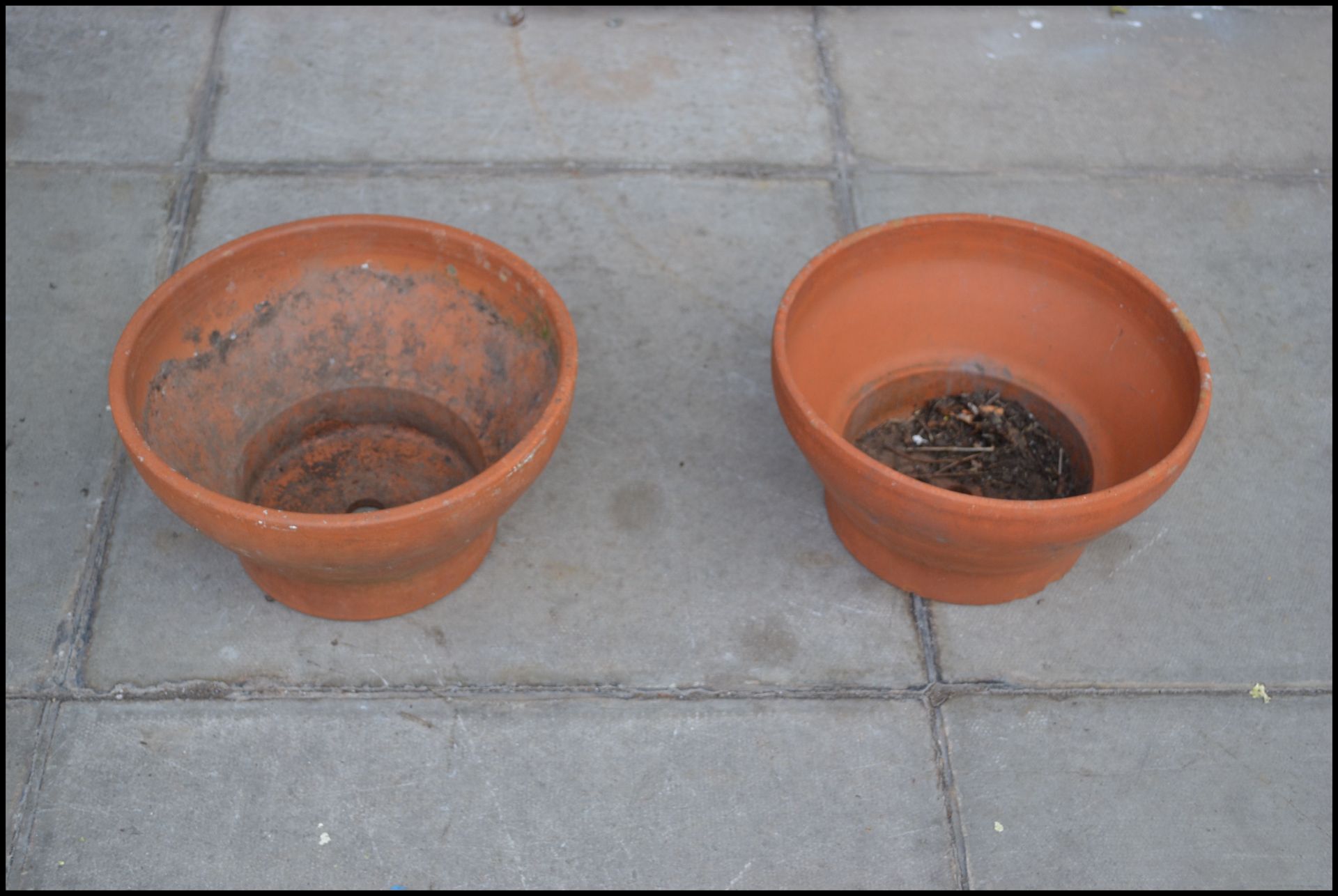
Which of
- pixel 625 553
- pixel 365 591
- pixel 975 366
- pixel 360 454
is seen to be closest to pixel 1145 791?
pixel 975 366

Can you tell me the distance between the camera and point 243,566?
8.45ft

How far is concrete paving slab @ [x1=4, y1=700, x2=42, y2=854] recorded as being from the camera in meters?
2.25

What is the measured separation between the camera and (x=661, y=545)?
106 inches

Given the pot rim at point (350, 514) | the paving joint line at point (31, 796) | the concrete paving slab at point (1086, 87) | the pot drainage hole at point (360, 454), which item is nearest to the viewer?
the pot rim at point (350, 514)

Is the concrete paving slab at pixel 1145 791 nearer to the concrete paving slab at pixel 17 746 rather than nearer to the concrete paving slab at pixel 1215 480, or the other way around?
the concrete paving slab at pixel 1215 480

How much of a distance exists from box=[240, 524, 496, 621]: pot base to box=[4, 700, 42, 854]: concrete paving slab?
1.61 ft

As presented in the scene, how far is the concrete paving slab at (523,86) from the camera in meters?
3.60

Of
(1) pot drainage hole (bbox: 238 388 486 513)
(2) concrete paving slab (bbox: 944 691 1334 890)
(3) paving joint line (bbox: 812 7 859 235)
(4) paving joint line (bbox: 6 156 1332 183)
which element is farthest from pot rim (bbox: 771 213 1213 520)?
(4) paving joint line (bbox: 6 156 1332 183)

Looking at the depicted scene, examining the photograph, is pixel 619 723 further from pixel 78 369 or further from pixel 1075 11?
pixel 1075 11

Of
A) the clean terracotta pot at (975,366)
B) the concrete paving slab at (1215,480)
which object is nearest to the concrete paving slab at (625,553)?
the clean terracotta pot at (975,366)

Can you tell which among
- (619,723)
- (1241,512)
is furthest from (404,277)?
(1241,512)

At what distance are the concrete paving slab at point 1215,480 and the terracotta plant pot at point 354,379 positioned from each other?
3.51ft

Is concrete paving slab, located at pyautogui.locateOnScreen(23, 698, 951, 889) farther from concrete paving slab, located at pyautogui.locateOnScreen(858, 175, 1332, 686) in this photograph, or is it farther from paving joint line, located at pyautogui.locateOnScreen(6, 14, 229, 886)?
concrete paving slab, located at pyautogui.locateOnScreen(858, 175, 1332, 686)

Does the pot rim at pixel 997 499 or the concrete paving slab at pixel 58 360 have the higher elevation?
the pot rim at pixel 997 499
